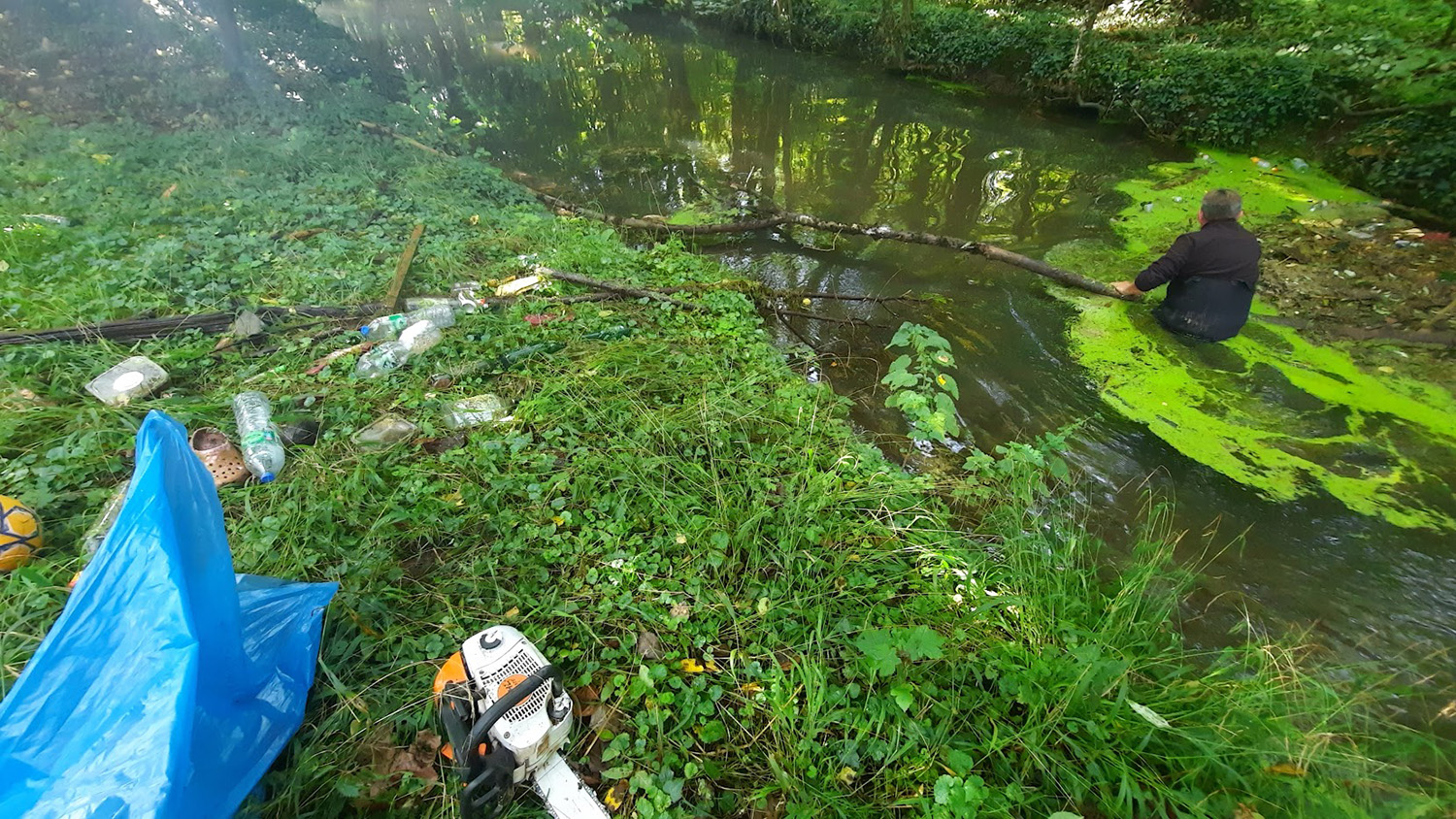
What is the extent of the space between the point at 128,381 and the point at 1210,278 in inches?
245

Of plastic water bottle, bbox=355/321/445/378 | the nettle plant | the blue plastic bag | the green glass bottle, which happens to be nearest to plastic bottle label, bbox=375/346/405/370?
plastic water bottle, bbox=355/321/445/378

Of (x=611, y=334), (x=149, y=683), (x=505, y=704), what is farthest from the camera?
(x=611, y=334)

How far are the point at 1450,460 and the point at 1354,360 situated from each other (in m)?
0.92

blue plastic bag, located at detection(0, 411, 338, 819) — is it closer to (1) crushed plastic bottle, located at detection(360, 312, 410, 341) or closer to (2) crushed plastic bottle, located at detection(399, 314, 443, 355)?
(2) crushed plastic bottle, located at detection(399, 314, 443, 355)

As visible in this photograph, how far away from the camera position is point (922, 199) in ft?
19.9

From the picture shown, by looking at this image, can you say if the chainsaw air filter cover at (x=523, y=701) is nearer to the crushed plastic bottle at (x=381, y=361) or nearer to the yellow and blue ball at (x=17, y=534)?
the yellow and blue ball at (x=17, y=534)

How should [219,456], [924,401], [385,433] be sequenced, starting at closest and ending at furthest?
[219,456], [385,433], [924,401]

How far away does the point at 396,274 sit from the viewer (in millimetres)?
3850

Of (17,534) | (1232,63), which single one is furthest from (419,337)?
(1232,63)

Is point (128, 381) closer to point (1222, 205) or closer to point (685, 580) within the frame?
point (685, 580)

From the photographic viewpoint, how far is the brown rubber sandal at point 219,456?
236 centimetres

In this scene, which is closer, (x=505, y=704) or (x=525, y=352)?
(x=505, y=704)

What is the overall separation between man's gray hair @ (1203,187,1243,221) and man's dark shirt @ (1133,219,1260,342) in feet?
0.14

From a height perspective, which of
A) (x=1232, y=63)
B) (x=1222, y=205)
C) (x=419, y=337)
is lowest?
(x=419, y=337)
